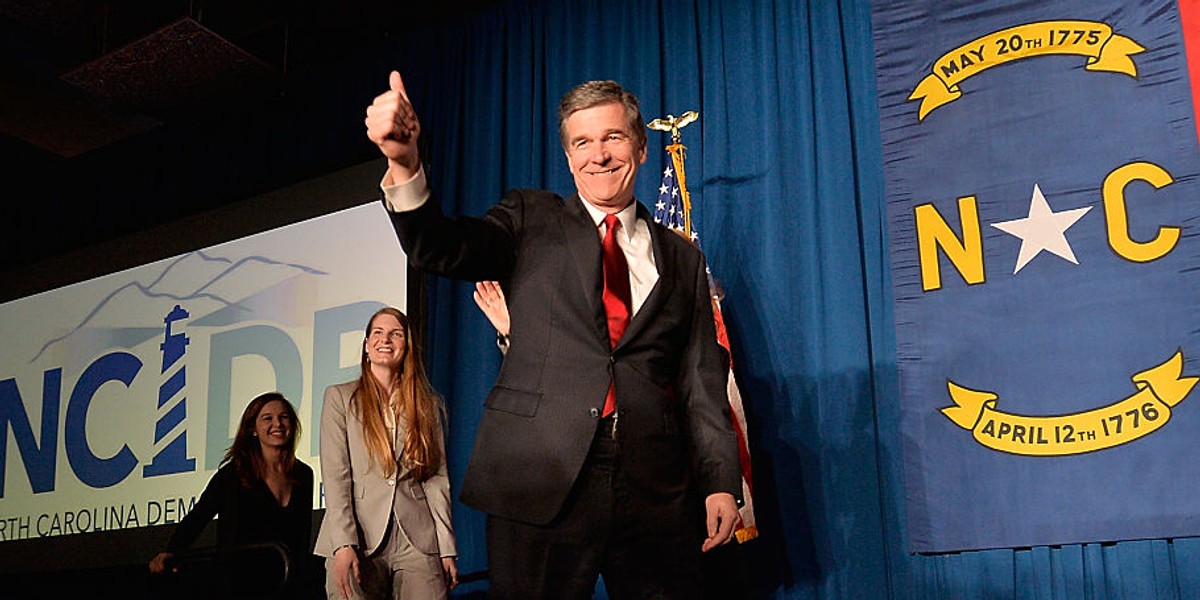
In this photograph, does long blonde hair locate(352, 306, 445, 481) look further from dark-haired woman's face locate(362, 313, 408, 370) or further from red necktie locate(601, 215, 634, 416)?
red necktie locate(601, 215, 634, 416)

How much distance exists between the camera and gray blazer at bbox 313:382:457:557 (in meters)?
3.11

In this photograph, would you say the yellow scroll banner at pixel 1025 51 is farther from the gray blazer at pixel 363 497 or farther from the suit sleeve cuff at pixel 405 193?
the suit sleeve cuff at pixel 405 193

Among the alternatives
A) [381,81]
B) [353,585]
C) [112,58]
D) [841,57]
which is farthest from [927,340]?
[112,58]

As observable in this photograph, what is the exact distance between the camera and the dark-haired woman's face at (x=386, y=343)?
3340mm

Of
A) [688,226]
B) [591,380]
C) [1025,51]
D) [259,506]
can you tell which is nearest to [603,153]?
→ [591,380]

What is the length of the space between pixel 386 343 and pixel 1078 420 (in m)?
1.97

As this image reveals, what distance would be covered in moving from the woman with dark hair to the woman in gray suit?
0.45 metres

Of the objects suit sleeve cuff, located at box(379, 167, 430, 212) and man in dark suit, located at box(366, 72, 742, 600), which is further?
man in dark suit, located at box(366, 72, 742, 600)

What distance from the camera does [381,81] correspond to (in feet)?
16.0

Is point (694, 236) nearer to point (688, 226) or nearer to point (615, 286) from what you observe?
point (688, 226)

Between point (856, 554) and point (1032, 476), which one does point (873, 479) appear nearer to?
point (856, 554)

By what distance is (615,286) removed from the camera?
1.82m

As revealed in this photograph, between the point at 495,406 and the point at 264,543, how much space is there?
204 centimetres

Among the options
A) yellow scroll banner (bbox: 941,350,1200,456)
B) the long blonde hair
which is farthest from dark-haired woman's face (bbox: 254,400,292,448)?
yellow scroll banner (bbox: 941,350,1200,456)
